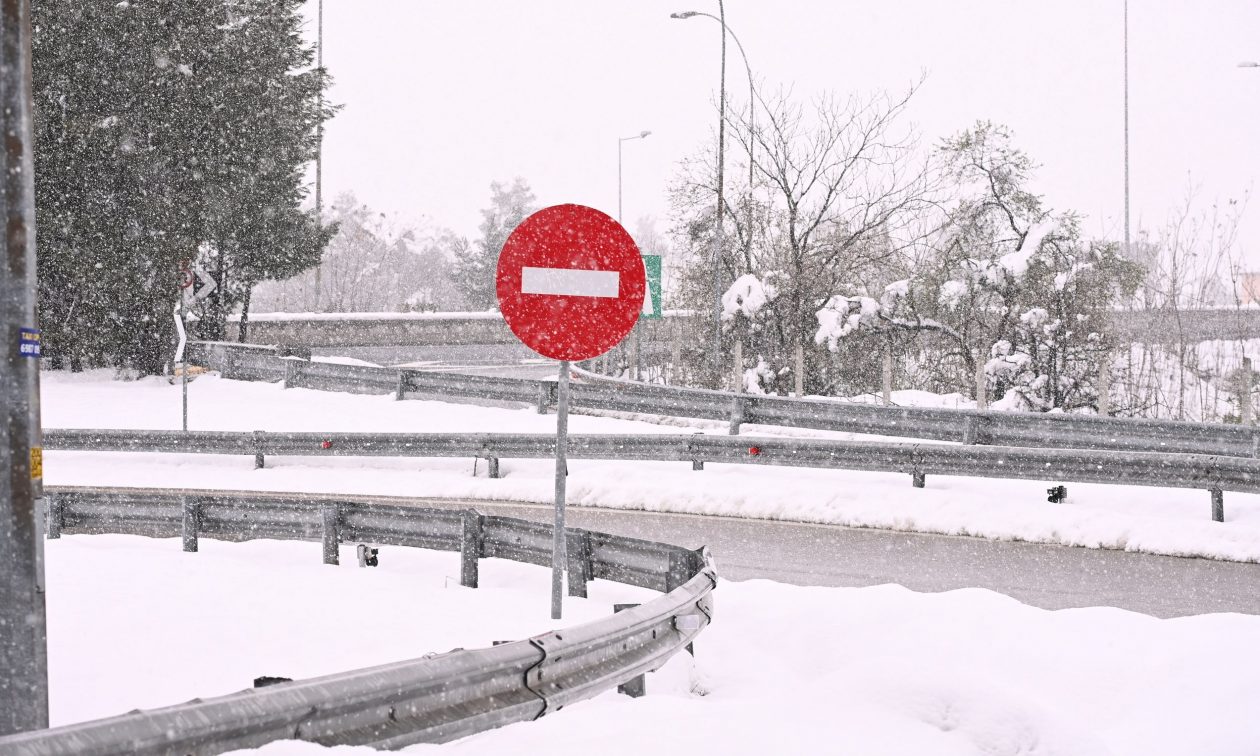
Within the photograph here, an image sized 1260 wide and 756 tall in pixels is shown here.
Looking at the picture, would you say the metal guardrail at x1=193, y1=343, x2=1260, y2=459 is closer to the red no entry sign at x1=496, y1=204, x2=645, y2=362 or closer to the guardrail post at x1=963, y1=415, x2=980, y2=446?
the guardrail post at x1=963, y1=415, x2=980, y2=446

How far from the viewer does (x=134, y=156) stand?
27.6 m

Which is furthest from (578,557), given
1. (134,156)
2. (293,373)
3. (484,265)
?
(484,265)

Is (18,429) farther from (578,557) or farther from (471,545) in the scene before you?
(471,545)

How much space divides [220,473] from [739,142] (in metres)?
16.2

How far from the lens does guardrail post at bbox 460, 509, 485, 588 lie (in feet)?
28.6

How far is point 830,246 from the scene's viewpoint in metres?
28.3

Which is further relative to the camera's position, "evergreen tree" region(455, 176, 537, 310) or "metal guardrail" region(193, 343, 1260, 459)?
"evergreen tree" region(455, 176, 537, 310)

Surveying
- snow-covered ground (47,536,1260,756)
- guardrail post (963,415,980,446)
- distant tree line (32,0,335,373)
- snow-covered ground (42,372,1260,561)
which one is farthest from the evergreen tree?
snow-covered ground (47,536,1260,756)

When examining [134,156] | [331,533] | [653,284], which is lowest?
[331,533]

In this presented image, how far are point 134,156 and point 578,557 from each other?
23616 millimetres

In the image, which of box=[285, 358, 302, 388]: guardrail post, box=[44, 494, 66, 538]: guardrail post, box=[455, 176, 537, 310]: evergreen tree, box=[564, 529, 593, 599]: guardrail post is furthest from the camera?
box=[455, 176, 537, 310]: evergreen tree

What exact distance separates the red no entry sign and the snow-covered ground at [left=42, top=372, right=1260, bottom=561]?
670 cm

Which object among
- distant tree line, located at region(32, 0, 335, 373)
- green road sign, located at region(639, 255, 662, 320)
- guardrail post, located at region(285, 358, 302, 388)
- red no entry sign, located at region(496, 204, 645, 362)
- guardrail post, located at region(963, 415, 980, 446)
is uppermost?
distant tree line, located at region(32, 0, 335, 373)

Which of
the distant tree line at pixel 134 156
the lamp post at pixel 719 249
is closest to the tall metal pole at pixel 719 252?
the lamp post at pixel 719 249
